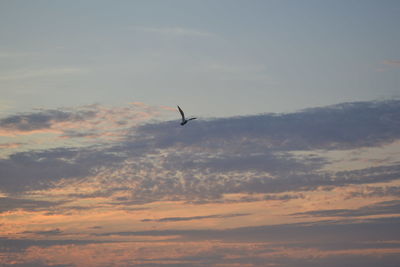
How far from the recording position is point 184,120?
289 feet
